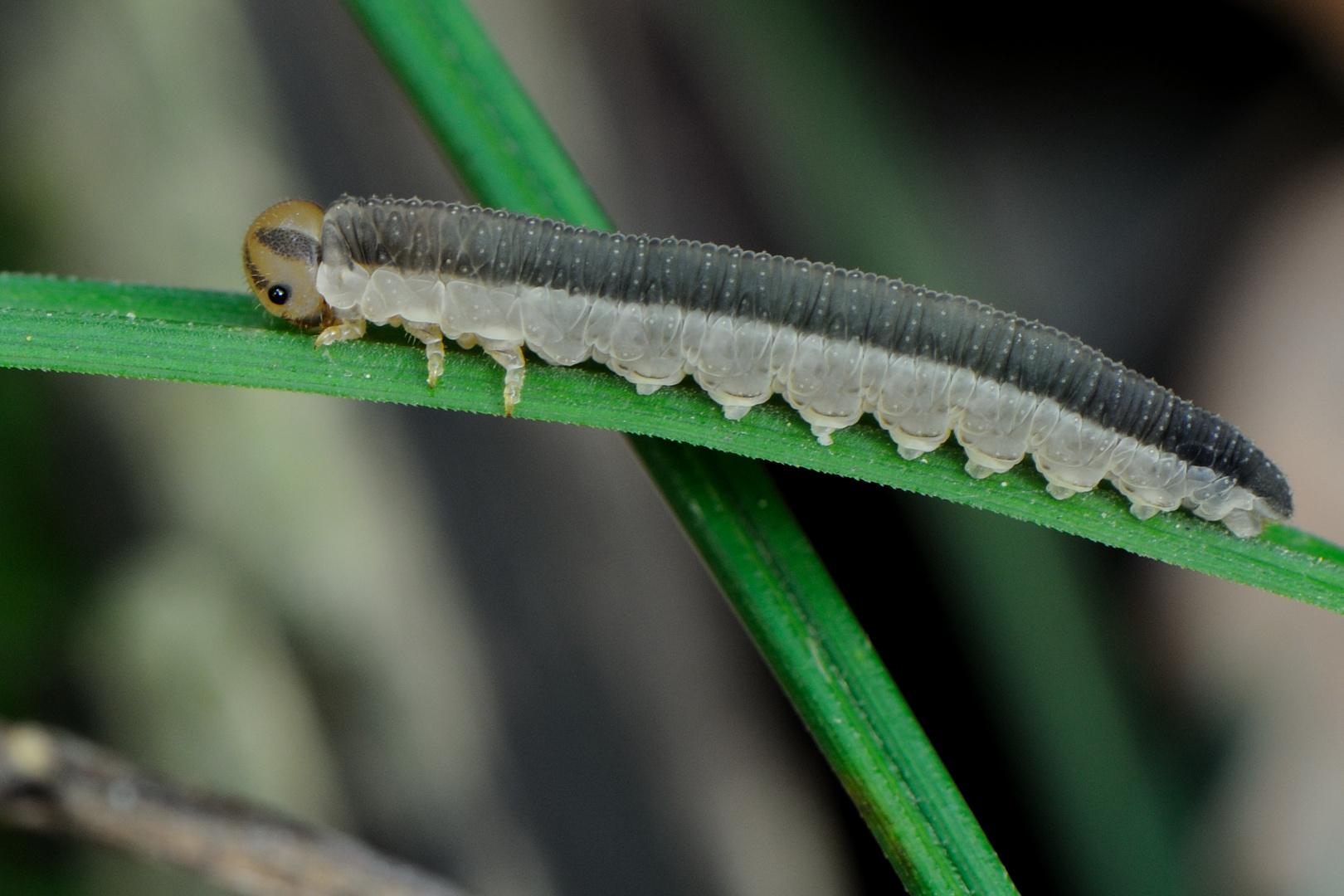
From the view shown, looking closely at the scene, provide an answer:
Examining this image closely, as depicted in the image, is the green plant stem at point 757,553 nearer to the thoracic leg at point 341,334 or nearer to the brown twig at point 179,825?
the thoracic leg at point 341,334

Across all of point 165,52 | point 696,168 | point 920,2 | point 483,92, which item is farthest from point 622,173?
point 483,92

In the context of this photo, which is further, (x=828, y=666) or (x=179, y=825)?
(x=179, y=825)

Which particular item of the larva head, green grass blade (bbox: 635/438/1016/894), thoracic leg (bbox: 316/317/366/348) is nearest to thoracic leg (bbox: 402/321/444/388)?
thoracic leg (bbox: 316/317/366/348)

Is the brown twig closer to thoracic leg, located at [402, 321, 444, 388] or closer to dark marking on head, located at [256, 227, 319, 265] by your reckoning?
thoracic leg, located at [402, 321, 444, 388]

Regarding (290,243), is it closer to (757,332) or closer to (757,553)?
(757,332)

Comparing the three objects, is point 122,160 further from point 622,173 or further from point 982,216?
point 982,216

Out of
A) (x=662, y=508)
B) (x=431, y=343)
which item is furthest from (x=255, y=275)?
(x=662, y=508)
